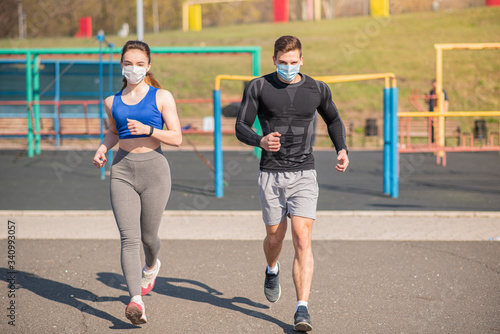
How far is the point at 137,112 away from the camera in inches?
156

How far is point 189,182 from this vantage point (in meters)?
11.1

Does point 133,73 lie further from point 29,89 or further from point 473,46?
point 29,89

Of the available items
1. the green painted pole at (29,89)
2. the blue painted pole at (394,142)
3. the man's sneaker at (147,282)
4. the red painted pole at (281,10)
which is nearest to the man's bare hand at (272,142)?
the man's sneaker at (147,282)

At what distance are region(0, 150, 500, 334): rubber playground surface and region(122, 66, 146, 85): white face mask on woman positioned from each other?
155 cm

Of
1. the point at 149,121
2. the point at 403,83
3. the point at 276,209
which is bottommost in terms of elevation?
the point at 276,209

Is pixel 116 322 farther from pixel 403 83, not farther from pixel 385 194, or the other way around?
pixel 403 83

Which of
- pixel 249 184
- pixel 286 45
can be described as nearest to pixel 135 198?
pixel 286 45

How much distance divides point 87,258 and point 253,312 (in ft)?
7.02

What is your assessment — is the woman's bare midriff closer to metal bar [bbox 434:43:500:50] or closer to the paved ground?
the paved ground

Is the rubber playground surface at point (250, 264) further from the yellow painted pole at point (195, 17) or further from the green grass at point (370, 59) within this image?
the yellow painted pole at point (195, 17)

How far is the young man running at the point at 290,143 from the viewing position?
12.9 feet

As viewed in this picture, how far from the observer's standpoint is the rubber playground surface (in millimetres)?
4055

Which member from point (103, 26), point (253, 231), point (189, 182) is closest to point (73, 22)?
point (103, 26)

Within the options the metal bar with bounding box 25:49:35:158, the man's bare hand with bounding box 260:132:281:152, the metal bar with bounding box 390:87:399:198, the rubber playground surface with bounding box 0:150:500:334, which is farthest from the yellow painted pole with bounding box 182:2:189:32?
the man's bare hand with bounding box 260:132:281:152
